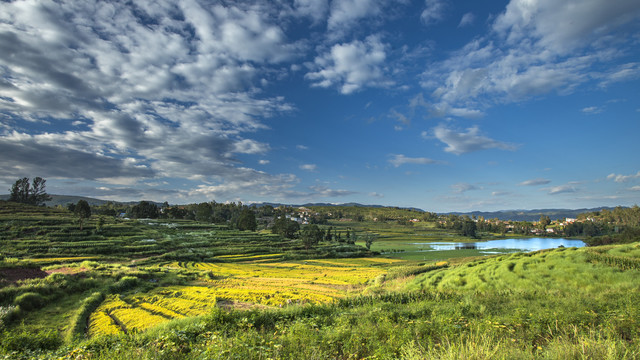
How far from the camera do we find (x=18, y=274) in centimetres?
3023

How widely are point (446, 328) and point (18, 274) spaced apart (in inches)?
1772

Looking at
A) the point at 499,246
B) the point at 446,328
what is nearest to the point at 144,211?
the point at 446,328

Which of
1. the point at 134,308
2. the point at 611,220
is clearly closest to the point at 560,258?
the point at 134,308

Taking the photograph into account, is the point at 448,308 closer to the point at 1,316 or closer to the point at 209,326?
the point at 209,326

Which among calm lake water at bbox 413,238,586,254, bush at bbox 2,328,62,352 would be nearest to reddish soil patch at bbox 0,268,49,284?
bush at bbox 2,328,62,352

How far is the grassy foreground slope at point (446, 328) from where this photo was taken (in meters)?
5.66

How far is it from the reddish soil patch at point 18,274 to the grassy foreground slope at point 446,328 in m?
30.3

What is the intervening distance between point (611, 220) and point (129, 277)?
272501 mm

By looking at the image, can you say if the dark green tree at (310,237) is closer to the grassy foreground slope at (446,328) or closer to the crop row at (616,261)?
the grassy foreground slope at (446,328)

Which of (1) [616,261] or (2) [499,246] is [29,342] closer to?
(1) [616,261]

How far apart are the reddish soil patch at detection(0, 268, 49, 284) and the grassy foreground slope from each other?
3029 cm

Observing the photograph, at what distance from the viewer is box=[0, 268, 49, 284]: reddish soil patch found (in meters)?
26.8

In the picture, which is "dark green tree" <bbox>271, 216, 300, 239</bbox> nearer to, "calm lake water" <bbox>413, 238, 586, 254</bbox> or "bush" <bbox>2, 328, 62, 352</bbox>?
"calm lake water" <bbox>413, 238, 586, 254</bbox>

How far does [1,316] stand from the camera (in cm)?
1728
